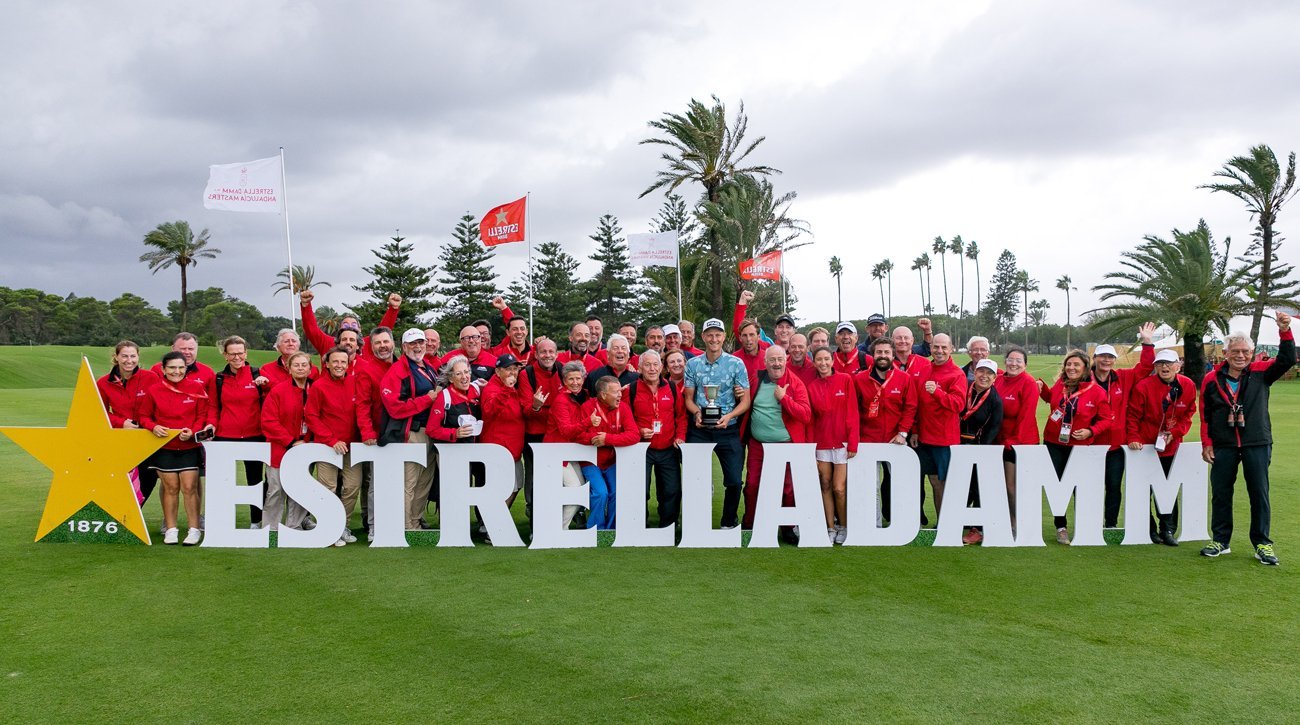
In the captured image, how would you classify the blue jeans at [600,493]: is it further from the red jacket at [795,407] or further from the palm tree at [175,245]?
the palm tree at [175,245]

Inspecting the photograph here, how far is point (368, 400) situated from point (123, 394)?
2135 mm

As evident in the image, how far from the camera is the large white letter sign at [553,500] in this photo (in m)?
6.66

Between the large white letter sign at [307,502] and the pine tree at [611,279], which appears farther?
the pine tree at [611,279]

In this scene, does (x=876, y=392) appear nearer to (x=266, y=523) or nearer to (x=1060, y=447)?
(x=1060, y=447)

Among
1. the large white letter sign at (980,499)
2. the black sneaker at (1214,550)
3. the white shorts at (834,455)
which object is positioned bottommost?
the black sneaker at (1214,550)

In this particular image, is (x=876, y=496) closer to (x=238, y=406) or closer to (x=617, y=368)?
(x=617, y=368)

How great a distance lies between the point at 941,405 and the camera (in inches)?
273

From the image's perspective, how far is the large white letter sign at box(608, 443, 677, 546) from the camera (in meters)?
6.70

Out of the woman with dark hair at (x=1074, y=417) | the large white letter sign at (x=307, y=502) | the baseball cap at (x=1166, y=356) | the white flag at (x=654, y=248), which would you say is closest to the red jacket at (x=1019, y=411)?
the woman with dark hair at (x=1074, y=417)

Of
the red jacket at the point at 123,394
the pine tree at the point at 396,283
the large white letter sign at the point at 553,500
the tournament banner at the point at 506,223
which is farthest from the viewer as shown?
the pine tree at the point at 396,283

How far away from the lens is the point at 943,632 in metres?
4.70

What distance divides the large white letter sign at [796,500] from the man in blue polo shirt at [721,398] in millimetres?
320

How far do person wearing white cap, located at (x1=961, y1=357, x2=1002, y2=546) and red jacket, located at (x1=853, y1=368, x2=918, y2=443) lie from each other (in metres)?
0.53

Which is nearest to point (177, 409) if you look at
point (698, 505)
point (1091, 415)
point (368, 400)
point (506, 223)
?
point (368, 400)
